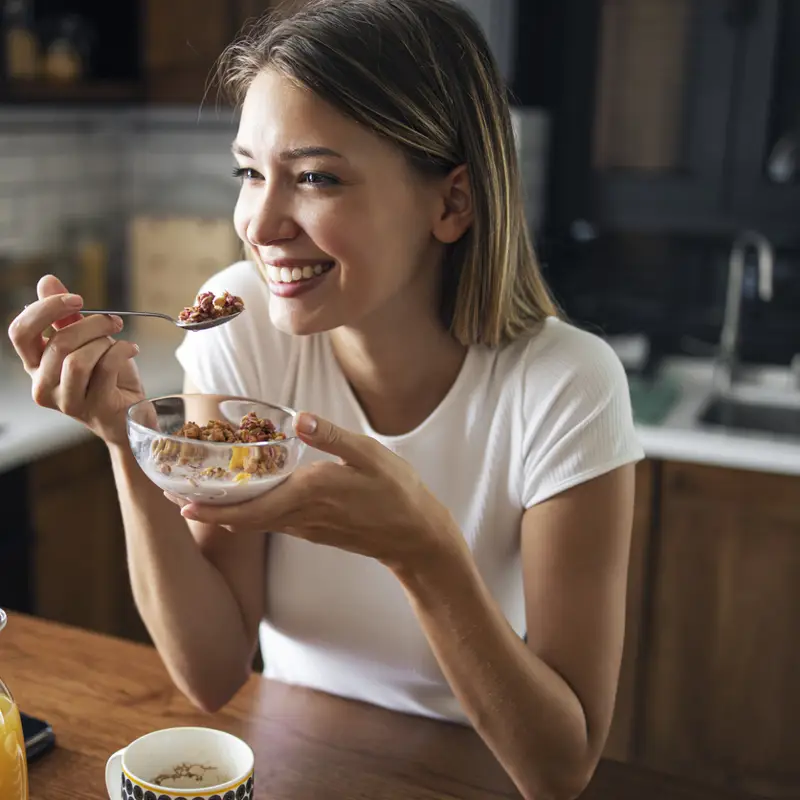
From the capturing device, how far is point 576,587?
4.19 ft

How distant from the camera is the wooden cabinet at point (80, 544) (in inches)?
95.7

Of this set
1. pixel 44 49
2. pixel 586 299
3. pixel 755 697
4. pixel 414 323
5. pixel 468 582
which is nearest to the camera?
pixel 468 582

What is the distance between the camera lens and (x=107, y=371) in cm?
113

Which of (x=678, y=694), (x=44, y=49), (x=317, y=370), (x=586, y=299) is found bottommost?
(x=678, y=694)

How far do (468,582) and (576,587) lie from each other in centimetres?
20

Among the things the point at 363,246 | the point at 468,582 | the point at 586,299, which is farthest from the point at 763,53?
the point at 468,582

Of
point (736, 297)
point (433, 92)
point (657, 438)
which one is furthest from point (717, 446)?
point (433, 92)

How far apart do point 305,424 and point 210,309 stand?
409 millimetres

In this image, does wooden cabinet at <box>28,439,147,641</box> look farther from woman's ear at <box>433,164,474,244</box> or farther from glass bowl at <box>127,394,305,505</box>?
glass bowl at <box>127,394,305,505</box>

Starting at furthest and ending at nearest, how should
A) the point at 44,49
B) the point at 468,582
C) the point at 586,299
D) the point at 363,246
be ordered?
the point at 586,299, the point at 44,49, the point at 363,246, the point at 468,582

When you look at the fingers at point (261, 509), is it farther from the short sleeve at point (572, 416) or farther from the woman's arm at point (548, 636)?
the short sleeve at point (572, 416)

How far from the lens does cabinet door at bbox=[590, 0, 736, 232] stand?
9.74ft

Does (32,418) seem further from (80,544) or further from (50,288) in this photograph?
(50,288)

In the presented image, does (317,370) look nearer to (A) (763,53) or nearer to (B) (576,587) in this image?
(B) (576,587)
